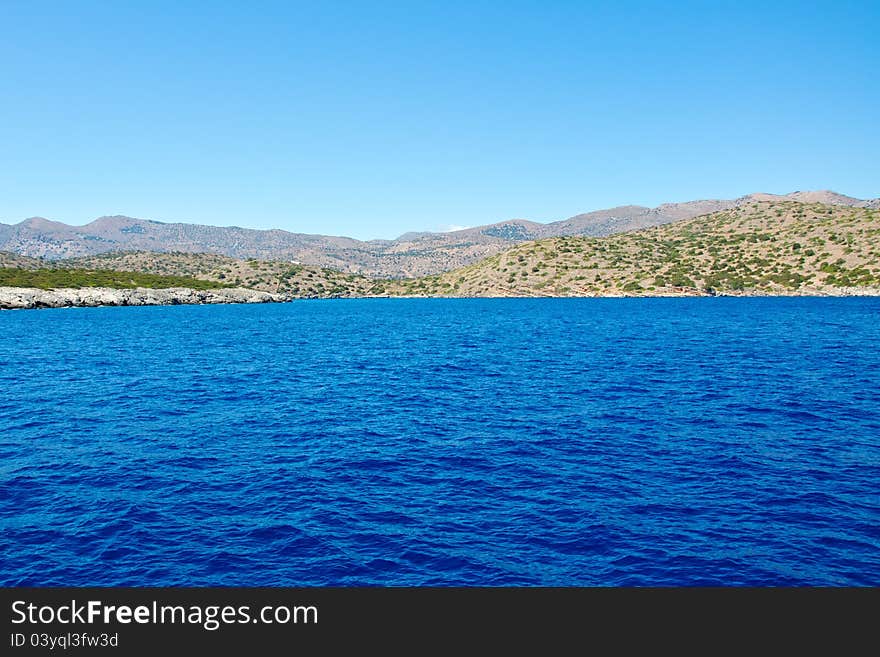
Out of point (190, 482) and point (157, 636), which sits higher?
point (157, 636)

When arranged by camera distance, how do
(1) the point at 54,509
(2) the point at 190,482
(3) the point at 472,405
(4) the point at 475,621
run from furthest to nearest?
1. (3) the point at 472,405
2. (2) the point at 190,482
3. (1) the point at 54,509
4. (4) the point at 475,621

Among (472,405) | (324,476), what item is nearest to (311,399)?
(472,405)

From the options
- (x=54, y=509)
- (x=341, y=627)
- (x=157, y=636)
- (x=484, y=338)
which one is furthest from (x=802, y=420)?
(x=484, y=338)

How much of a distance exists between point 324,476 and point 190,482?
7.95 meters

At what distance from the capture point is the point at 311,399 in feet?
200

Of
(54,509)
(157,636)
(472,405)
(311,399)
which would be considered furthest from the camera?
(311,399)

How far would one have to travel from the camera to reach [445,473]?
120ft

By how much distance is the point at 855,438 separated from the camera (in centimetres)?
4266

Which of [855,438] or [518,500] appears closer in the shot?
[518,500]

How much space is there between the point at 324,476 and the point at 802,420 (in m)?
39.4

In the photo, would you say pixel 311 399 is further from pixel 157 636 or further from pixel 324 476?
pixel 157 636

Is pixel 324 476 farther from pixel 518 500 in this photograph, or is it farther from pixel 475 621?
pixel 475 621

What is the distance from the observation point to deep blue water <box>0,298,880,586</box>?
24516 millimetres

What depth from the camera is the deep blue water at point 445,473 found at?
2452cm
